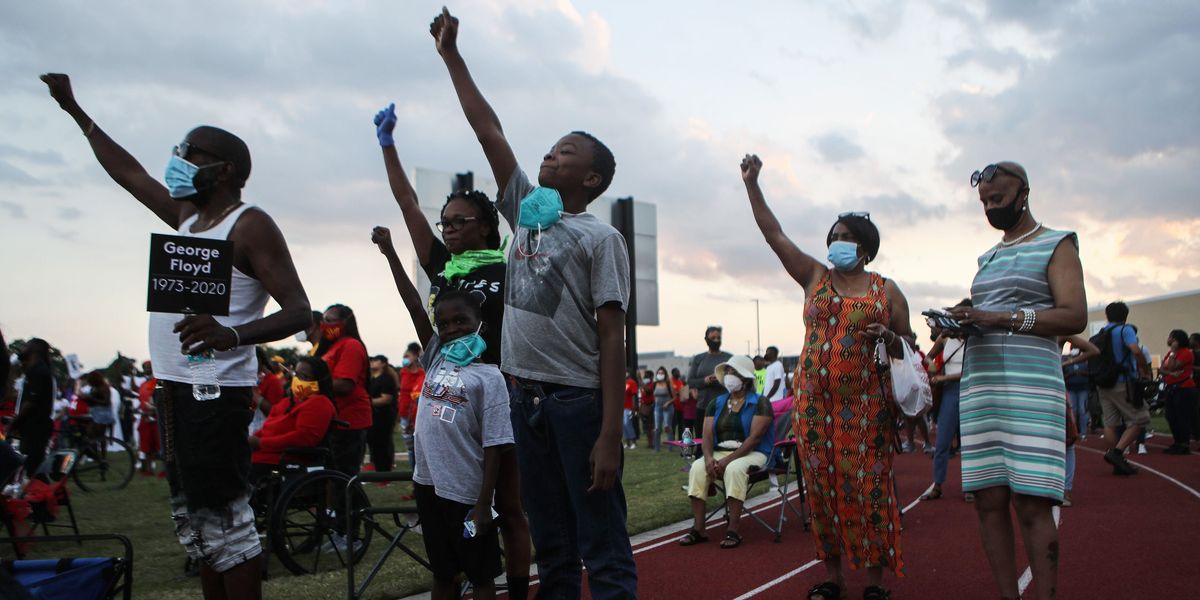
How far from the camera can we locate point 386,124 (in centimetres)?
441

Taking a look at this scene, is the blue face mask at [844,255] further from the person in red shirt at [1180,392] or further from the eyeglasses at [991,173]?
the person in red shirt at [1180,392]

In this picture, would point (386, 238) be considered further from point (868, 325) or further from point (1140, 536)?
point (1140, 536)

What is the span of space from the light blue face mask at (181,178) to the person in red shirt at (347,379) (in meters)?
4.38

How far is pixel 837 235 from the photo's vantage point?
5.00 m

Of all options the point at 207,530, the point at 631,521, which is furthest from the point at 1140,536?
the point at 207,530

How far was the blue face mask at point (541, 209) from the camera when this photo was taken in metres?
3.24

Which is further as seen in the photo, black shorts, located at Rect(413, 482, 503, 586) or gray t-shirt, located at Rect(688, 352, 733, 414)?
gray t-shirt, located at Rect(688, 352, 733, 414)

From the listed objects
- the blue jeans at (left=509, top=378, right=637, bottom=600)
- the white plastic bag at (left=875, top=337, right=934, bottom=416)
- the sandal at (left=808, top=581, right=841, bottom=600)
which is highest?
the white plastic bag at (left=875, top=337, right=934, bottom=416)

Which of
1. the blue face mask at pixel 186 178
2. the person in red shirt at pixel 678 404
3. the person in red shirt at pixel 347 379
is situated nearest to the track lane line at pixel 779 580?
the person in red shirt at pixel 347 379

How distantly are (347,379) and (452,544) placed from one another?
3.87m

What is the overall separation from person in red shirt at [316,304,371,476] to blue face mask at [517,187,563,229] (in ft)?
15.7

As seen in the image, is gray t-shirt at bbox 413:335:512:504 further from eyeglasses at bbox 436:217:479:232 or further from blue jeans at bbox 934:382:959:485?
blue jeans at bbox 934:382:959:485

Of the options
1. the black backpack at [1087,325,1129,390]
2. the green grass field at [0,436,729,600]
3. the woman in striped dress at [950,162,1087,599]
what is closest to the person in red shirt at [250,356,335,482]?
the green grass field at [0,436,729,600]

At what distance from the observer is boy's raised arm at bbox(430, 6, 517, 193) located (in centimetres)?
335
